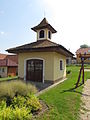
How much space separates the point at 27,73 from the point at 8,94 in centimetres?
740

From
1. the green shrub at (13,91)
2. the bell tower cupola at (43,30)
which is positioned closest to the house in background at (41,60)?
the bell tower cupola at (43,30)

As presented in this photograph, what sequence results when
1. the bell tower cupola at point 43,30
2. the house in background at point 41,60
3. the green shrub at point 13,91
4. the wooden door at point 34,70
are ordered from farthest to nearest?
the bell tower cupola at point 43,30
the wooden door at point 34,70
the house in background at point 41,60
the green shrub at point 13,91

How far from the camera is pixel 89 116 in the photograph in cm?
436

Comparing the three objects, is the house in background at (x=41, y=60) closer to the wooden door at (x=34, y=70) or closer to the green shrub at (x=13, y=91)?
the wooden door at (x=34, y=70)

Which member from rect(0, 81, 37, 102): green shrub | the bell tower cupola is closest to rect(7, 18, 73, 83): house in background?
the bell tower cupola

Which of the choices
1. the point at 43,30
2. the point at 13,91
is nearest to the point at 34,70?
the point at 43,30

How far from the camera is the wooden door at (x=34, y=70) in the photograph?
38.5 feet

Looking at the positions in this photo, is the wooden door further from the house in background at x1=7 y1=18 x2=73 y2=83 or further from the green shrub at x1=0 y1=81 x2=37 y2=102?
the green shrub at x1=0 y1=81 x2=37 y2=102

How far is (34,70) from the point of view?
1211 centimetres

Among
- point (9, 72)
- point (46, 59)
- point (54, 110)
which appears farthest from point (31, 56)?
point (9, 72)

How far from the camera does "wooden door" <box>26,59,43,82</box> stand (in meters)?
11.7

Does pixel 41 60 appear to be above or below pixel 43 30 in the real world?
below

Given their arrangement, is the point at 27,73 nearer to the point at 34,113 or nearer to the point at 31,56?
the point at 31,56

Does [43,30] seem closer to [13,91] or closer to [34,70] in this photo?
[34,70]
